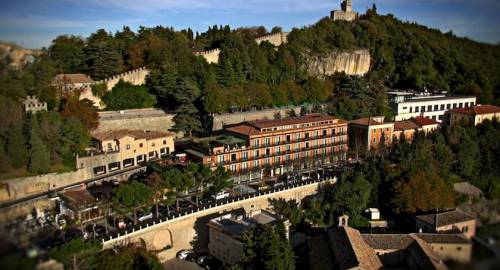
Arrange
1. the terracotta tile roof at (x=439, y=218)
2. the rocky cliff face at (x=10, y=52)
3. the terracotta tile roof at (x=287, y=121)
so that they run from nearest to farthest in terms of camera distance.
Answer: the rocky cliff face at (x=10, y=52) < the terracotta tile roof at (x=439, y=218) < the terracotta tile roof at (x=287, y=121)

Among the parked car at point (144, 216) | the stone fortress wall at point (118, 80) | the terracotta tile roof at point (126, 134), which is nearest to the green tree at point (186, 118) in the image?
the terracotta tile roof at point (126, 134)

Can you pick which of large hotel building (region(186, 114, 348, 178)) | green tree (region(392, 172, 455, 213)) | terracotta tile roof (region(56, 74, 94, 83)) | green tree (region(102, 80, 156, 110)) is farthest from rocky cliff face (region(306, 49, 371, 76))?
green tree (region(392, 172, 455, 213))

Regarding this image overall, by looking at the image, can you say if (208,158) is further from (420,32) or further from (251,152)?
(420,32)

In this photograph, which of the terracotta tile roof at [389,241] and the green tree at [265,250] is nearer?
the green tree at [265,250]

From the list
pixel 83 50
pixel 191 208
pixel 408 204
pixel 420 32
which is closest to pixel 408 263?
pixel 408 204

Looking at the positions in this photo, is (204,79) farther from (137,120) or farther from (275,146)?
(275,146)

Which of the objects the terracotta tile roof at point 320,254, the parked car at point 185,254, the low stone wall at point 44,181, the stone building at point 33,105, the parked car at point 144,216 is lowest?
the parked car at point 185,254

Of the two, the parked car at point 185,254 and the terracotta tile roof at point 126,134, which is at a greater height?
the terracotta tile roof at point 126,134

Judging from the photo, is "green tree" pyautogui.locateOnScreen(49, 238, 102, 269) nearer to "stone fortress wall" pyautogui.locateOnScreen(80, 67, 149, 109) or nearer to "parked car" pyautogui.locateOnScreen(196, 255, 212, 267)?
"parked car" pyautogui.locateOnScreen(196, 255, 212, 267)

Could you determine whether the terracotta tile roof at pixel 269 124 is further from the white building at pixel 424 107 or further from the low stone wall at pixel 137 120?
the white building at pixel 424 107
